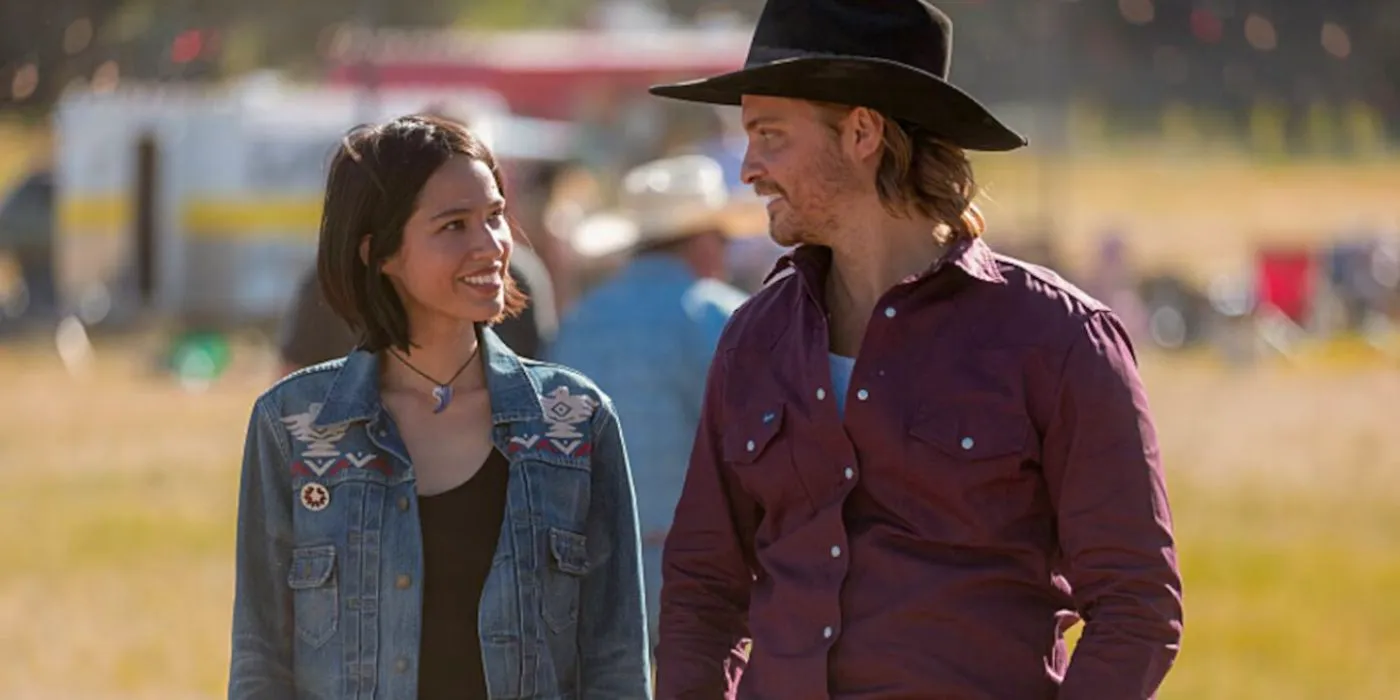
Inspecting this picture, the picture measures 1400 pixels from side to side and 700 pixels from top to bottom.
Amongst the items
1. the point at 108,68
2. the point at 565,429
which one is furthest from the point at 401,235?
the point at 108,68

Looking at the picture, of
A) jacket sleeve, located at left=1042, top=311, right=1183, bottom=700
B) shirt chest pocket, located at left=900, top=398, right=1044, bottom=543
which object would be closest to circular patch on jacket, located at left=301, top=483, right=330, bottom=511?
shirt chest pocket, located at left=900, top=398, right=1044, bottom=543

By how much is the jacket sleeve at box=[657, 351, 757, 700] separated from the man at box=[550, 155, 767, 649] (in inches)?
92.6

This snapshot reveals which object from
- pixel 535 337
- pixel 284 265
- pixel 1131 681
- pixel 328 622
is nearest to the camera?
pixel 1131 681

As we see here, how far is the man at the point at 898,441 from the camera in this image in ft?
11.7

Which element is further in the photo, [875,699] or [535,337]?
[535,337]

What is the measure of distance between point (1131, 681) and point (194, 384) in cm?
2143

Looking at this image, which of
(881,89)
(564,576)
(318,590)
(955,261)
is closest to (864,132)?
(881,89)

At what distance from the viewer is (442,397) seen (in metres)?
4.04

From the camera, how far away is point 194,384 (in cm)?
2427

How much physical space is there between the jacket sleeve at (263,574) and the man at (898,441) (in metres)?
0.59

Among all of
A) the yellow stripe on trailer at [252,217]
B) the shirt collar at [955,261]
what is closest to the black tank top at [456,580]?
the shirt collar at [955,261]

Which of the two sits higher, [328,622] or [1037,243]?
[328,622]

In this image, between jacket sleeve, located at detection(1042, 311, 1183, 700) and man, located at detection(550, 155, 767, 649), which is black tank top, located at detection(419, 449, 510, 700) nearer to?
jacket sleeve, located at detection(1042, 311, 1183, 700)

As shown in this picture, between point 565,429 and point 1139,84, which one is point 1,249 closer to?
point 1139,84
